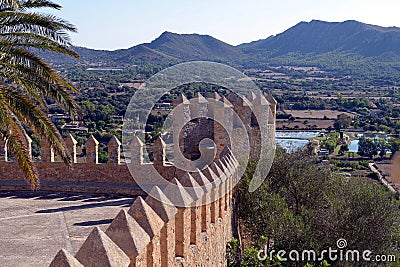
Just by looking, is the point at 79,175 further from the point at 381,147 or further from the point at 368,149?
the point at 368,149

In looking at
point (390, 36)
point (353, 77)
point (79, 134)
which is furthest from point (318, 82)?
point (79, 134)

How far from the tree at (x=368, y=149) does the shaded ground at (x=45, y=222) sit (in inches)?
944

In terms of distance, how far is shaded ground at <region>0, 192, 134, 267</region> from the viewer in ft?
22.9

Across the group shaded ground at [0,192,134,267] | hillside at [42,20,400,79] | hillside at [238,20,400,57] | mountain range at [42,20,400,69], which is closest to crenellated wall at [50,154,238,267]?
shaded ground at [0,192,134,267]

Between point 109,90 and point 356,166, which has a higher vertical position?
point 109,90

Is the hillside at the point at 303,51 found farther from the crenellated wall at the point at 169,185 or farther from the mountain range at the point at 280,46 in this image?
the crenellated wall at the point at 169,185

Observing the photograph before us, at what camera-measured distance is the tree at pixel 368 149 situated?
104 feet

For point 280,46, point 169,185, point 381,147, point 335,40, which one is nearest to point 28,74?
point 169,185

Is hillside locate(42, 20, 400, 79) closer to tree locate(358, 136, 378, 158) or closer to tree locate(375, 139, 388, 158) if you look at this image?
tree locate(358, 136, 378, 158)

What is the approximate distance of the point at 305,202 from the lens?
12.4 metres

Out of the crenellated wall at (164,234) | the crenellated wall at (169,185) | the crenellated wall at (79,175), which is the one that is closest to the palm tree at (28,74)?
the crenellated wall at (169,185)

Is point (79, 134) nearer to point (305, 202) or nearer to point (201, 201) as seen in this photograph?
point (305, 202)

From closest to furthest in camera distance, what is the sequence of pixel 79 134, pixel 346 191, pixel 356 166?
pixel 346 191 → pixel 79 134 → pixel 356 166

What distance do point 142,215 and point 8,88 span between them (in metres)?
3.46
